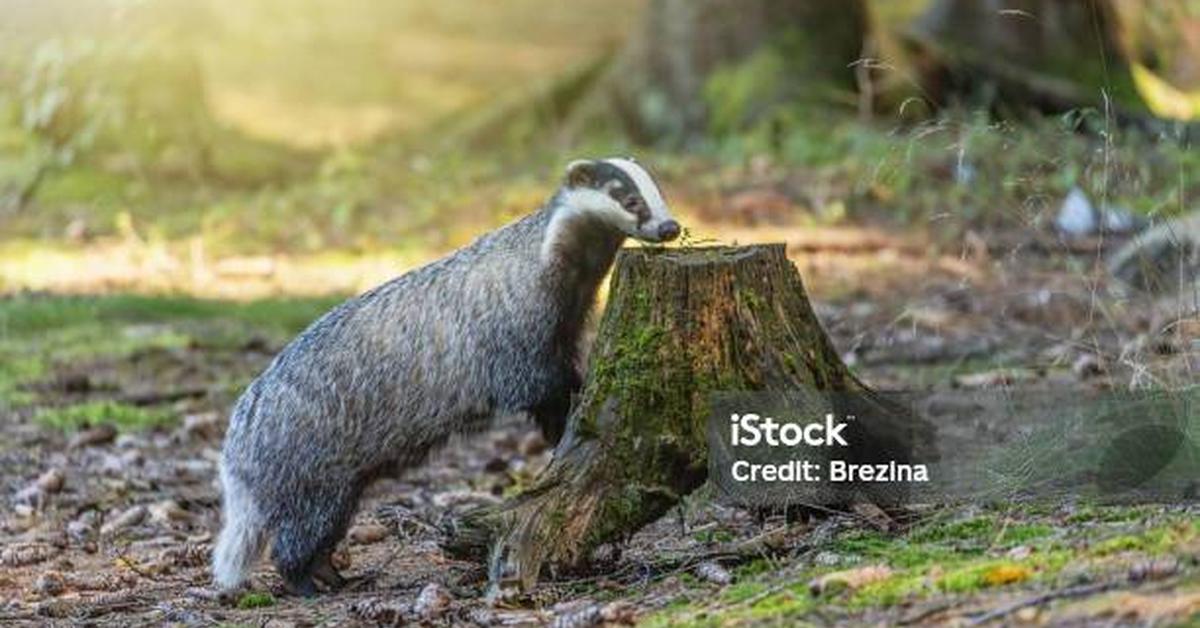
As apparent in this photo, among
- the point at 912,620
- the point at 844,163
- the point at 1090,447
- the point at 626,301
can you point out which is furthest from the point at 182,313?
the point at 912,620

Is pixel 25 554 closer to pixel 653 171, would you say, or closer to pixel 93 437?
pixel 93 437

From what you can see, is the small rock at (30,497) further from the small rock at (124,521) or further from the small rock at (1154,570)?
the small rock at (1154,570)

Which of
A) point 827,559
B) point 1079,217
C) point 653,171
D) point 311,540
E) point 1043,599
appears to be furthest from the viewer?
point 653,171

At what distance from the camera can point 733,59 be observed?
13953 millimetres

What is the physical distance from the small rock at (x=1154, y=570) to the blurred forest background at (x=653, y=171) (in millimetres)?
170

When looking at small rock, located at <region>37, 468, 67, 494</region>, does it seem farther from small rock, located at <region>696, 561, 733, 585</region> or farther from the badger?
small rock, located at <region>696, 561, 733, 585</region>

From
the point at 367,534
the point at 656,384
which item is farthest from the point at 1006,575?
the point at 367,534

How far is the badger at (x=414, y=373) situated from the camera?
18.4 feet

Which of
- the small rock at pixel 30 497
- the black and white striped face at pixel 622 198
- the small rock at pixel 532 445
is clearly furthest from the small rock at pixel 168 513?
the black and white striped face at pixel 622 198

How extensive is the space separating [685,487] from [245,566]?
1.46 m

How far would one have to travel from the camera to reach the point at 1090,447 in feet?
16.3

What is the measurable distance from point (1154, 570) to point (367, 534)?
10.4 ft

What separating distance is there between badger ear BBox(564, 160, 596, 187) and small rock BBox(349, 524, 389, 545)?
4.59ft

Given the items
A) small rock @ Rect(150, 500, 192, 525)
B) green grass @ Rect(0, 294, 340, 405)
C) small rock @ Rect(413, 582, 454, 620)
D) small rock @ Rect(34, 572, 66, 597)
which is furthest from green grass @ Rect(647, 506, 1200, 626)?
green grass @ Rect(0, 294, 340, 405)
